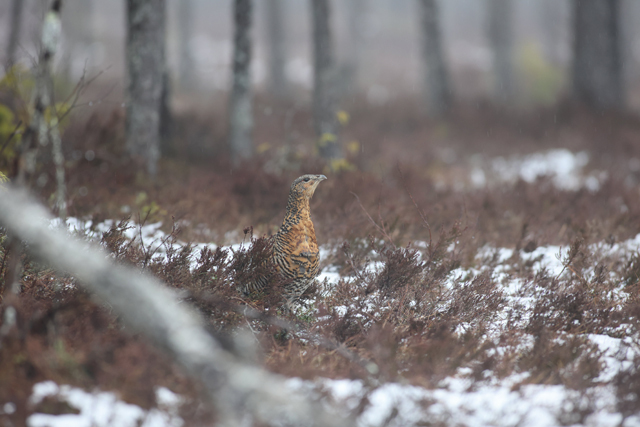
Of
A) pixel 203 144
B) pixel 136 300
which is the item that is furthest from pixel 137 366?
pixel 203 144

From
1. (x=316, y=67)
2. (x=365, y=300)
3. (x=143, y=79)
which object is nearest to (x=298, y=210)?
(x=365, y=300)

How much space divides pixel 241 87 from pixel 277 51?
12400mm

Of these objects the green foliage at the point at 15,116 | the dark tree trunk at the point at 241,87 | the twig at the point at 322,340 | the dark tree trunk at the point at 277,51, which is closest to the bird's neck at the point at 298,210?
the twig at the point at 322,340

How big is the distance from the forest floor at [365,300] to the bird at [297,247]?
149 mm

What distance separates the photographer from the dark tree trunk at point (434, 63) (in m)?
12.6

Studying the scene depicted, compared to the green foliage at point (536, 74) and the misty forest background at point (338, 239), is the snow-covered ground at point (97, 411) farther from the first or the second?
the green foliage at point (536, 74)

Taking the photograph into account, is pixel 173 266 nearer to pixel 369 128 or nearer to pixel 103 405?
pixel 103 405

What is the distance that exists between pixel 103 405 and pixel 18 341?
0.51 m

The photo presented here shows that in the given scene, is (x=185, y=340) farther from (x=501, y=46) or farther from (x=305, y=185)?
(x=501, y=46)

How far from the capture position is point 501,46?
17.6 meters

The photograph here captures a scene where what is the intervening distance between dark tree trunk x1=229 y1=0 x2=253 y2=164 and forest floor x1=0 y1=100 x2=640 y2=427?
0.60 metres

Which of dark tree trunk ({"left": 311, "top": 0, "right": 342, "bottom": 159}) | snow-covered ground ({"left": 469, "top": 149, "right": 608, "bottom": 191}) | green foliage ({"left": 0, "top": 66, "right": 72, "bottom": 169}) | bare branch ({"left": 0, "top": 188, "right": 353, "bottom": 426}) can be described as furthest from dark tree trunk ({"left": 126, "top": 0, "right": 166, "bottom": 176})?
snow-covered ground ({"left": 469, "top": 149, "right": 608, "bottom": 191})

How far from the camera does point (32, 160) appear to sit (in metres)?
2.44

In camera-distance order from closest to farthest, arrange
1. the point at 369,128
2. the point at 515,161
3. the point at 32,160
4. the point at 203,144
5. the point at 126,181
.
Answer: the point at 32,160
the point at 126,181
the point at 203,144
the point at 515,161
the point at 369,128
